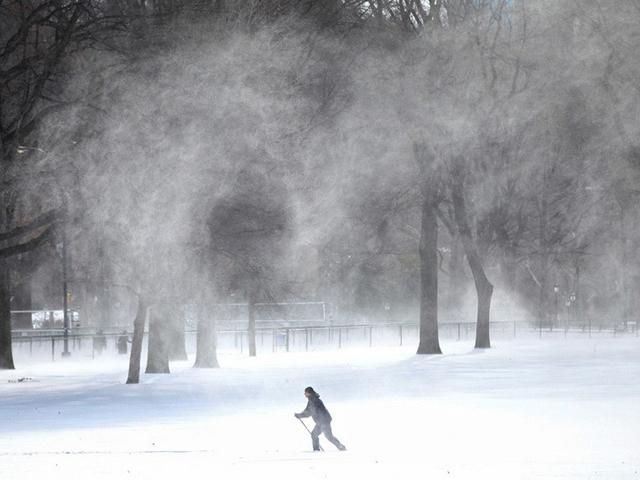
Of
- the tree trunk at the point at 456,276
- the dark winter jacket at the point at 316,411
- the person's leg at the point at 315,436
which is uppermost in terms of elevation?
the tree trunk at the point at 456,276

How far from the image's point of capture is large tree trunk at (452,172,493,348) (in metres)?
48.5

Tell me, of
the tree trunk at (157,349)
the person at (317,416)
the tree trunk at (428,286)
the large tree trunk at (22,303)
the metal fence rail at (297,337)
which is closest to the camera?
the person at (317,416)

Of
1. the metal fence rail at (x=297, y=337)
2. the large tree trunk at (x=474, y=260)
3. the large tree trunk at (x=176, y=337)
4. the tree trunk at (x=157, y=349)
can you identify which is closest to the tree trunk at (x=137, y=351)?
the tree trunk at (x=157, y=349)

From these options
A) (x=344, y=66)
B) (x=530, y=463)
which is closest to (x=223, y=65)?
(x=344, y=66)

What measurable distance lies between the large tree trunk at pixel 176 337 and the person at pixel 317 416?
70.2 feet

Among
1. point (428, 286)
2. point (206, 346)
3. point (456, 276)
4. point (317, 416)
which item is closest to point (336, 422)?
point (317, 416)

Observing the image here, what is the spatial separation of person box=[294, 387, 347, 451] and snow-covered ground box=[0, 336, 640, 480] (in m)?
0.31

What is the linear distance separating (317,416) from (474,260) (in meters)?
34.1

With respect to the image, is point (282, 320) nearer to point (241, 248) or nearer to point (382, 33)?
point (382, 33)

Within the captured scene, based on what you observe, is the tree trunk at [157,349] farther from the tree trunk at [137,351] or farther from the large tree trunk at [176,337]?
the tree trunk at [137,351]

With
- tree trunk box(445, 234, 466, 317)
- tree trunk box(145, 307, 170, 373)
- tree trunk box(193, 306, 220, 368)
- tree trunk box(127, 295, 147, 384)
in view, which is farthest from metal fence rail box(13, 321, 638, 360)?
tree trunk box(127, 295, 147, 384)

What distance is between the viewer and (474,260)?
5122 cm

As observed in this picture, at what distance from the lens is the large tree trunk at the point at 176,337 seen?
39.7m

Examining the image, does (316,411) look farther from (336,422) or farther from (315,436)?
(336,422)
